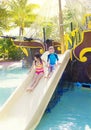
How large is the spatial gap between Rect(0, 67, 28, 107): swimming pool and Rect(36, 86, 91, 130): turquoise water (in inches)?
66.6

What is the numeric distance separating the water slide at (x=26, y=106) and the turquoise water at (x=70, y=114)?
13.7 inches

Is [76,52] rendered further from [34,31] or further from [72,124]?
[34,31]

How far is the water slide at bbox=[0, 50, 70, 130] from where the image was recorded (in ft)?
20.0

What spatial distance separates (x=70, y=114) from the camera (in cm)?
723

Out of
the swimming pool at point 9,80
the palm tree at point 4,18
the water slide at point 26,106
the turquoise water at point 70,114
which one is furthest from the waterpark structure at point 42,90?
the palm tree at point 4,18

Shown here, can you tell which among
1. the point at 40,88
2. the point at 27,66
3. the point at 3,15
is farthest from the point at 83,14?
the point at 3,15

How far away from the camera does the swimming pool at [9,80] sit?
9.86 metres

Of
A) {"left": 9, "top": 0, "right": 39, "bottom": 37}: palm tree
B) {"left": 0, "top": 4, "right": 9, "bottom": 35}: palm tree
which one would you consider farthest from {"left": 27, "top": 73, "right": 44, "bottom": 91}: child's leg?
{"left": 0, "top": 4, "right": 9, "bottom": 35}: palm tree

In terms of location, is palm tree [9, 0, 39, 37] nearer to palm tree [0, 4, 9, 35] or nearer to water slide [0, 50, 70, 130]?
palm tree [0, 4, 9, 35]

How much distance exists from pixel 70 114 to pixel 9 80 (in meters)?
6.06

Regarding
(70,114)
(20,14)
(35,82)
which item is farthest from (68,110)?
(20,14)

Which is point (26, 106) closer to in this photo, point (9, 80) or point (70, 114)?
point (70, 114)

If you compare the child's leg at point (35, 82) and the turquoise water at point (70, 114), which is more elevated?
the child's leg at point (35, 82)

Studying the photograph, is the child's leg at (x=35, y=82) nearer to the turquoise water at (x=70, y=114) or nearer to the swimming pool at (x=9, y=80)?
the turquoise water at (x=70, y=114)
